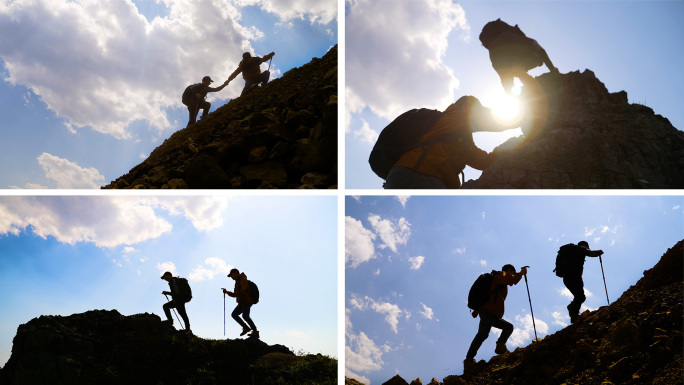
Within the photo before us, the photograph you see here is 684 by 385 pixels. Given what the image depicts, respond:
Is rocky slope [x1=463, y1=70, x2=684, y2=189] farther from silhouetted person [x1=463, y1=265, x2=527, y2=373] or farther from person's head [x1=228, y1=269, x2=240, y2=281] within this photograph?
person's head [x1=228, y1=269, x2=240, y2=281]

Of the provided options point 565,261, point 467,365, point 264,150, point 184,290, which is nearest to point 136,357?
point 184,290

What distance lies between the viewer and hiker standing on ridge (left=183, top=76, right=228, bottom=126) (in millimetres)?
12680

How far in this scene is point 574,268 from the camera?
578cm

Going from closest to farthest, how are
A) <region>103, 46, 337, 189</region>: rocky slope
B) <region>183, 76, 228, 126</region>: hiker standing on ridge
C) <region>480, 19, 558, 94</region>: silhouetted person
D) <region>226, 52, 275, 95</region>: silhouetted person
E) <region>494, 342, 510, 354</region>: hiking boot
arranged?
<region>494, 342, 510, 354</region>: hiking boot < <region>480, 19, 558, 94</region>: silhouetted person < <region>103, 46, 337, 189</region>: rocky slope < <region>183, 76, 228, 126</region>: hiker standing on ridge < <region>226, 52, 275, 95</region>: silhouetted person

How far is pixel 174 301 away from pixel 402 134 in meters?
6.41

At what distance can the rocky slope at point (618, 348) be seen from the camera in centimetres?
423

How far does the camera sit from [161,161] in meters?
9.20

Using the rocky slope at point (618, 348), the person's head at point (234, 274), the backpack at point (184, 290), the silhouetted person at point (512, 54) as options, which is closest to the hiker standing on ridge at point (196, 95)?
the backpack at point (184, 290)

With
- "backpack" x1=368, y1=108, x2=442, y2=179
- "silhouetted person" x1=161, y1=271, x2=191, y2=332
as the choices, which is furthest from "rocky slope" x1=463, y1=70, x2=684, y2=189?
"silhouetted person" x1=161, y1=271, x2=191, y2=332

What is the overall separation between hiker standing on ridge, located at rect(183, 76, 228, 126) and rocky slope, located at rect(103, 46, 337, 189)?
239 centimetres

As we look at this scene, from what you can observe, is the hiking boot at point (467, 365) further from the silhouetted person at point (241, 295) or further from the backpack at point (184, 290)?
the backpack at point (184, 290)

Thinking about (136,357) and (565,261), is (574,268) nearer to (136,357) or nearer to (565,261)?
(565,261)

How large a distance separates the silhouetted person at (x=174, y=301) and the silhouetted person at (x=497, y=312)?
5870 millimetres

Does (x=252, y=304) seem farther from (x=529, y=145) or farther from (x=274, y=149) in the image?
(x=529, y=145)
